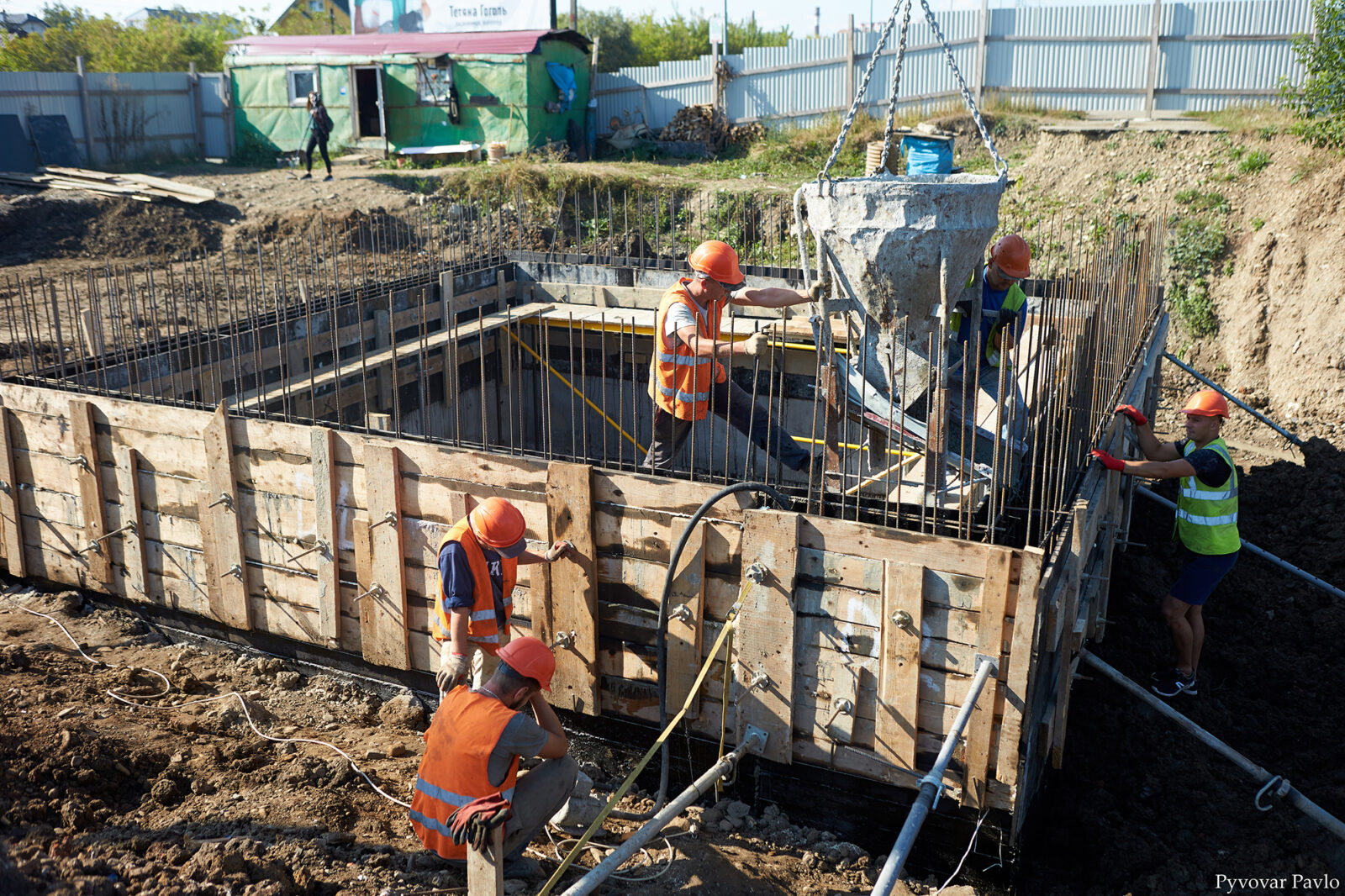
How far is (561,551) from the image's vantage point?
17.0 feet

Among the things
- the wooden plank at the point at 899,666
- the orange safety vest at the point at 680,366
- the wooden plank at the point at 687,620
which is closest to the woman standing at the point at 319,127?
the orange safety vest at the point at 680,366

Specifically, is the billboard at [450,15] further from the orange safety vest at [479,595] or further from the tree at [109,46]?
the orange safety vest at [479,595]

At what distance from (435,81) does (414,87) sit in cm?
51

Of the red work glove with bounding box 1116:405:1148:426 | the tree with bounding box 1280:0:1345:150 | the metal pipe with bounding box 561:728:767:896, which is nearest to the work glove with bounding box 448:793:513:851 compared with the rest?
the metal pipe with bounding box 561:728:767:896

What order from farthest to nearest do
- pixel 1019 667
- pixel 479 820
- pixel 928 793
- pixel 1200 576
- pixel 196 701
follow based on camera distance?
pixel 1200 576 < pixel 196 701 < pixel 1019 667 < pixel 928 793 < pixel 479 820

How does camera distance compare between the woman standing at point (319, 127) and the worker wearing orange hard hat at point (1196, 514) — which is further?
the woman standing at point (319, 127)

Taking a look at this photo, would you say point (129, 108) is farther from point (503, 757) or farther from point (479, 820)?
point (479, 820)

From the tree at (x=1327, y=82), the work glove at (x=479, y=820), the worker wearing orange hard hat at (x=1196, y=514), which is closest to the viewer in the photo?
the work glove at (x=479, y=820)

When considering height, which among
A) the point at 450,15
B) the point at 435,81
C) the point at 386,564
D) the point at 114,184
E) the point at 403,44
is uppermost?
the point at 450,15

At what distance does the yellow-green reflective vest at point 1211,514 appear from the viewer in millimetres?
6590

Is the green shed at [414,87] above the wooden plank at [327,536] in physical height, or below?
above

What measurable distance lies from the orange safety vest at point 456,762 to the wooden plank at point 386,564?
5.07 feet

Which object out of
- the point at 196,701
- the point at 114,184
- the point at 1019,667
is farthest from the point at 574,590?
the point at 114,184

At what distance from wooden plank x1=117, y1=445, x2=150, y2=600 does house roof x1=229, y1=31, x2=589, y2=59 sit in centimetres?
1762
